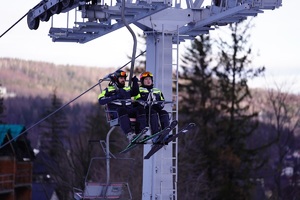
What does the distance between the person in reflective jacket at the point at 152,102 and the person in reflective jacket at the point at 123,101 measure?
13 centimetres

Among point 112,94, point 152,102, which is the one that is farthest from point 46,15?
point 152,102

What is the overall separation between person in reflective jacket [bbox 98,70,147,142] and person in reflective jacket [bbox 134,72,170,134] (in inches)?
5.1

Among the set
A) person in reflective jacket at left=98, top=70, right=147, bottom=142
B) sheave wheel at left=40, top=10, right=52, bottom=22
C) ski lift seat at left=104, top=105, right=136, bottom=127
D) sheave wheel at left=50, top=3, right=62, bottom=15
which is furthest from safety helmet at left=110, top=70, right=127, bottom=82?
sheave wheel at left=40, top=10, right=52, bottom=22

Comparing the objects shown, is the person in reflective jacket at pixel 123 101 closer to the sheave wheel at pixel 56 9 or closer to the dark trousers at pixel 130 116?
the dark trousers at pixel 130 116

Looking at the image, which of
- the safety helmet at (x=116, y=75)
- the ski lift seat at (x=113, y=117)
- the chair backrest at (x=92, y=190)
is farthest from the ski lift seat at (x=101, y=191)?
the safety helmet at (x=116, y=75)

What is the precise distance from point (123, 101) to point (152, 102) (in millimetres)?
615

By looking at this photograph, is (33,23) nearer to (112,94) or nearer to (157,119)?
(112,94)

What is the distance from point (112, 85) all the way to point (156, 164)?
171 inches

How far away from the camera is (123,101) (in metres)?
19.6

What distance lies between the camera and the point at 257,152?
62.3 meters

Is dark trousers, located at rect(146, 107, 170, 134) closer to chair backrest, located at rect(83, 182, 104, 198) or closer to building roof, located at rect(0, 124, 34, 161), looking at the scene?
chair backrest, located at rect(83, 182, 104, 198)

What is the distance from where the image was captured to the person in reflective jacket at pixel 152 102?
65.0 ft

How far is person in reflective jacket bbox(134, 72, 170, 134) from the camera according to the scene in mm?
19797

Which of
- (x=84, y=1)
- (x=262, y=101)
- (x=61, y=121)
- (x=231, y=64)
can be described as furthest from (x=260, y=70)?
(x=61, y=121)
